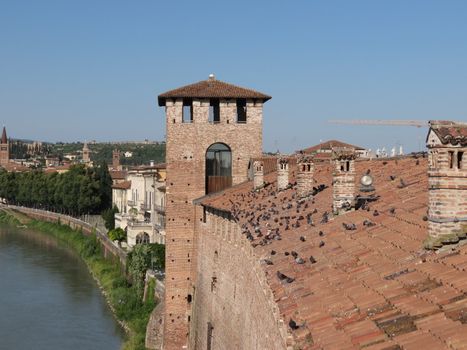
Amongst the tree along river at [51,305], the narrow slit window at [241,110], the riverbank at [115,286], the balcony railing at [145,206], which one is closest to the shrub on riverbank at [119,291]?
the riverbank at [115,286]

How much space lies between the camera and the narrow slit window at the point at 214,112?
2128 centimetres

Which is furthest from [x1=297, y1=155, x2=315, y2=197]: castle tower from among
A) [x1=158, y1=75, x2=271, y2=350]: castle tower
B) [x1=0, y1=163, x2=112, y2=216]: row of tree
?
[x1=0, y1=163, x2=112, y2=216]: row of tree

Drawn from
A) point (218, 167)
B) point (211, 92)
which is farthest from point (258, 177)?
point (211, 92)

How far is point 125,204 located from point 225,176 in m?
25.7

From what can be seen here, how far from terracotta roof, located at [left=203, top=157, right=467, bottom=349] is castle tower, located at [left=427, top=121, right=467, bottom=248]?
262 mm

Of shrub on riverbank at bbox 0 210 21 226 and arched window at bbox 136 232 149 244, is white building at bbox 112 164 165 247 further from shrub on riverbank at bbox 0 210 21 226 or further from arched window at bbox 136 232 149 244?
shrub on riverbank at bbox 0 210 21 226

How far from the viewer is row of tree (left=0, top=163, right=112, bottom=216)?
5372 centimetres

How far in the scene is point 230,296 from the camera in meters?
13.8

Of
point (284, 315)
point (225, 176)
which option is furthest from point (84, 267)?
point (284, 315)

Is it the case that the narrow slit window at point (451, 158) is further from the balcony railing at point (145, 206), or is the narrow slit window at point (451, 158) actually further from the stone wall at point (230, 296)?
the balcony railing at point (145, 206)

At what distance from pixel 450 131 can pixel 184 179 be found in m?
15.0

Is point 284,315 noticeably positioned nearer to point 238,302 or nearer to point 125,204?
point 238,302

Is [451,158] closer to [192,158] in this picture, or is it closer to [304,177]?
[304,177]

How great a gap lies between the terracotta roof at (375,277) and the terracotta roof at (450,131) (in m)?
0.86
